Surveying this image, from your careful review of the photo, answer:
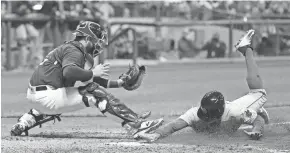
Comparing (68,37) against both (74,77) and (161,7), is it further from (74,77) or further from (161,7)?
(74,77)

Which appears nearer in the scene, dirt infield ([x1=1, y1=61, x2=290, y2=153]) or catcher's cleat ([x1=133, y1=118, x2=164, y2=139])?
dirt infield ([x1=1, y1=61, x2=290, y2=153])

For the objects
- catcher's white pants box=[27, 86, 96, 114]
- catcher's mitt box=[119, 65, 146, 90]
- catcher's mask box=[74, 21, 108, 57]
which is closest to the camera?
catcher's white pants box=[27, 86, 96, 114]

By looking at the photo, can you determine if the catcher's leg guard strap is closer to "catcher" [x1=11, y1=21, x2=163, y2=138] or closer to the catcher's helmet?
"catcher" [x1=11, y1=21, x2=163, y2=138]

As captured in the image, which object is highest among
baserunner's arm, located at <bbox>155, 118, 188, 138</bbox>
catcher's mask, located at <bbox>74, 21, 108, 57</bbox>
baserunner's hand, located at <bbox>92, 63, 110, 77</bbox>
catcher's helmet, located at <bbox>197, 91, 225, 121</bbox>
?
catcher's mask, located at <bbox>74, 21, 108, 57</bbox>

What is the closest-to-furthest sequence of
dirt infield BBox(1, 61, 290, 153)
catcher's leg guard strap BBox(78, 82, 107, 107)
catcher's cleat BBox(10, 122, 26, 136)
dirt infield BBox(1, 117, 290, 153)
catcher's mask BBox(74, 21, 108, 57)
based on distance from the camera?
dirt infield BBox(1, 117, 290, 153) → dirt infield BBox(1, 61, 290, 153) → catcher's leg guard strap BBox(78, 82, 107, 107) → catcher's mask BBox(74, 21, 108, 57) → catcher's cleat BBox(10, 122, 26, 136)

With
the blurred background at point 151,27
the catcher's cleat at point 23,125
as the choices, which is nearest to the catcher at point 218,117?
the catcher's cleat at point 23,125

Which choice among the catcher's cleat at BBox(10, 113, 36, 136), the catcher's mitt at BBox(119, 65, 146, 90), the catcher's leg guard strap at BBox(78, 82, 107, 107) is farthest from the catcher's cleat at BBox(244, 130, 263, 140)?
the catcher's cleat at BBox(10, 113, 36, 136)
